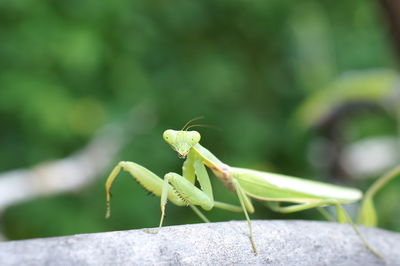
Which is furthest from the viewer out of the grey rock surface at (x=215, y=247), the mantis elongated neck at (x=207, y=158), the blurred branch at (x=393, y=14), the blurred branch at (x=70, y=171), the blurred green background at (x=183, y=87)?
the blurred green background at (x=183, y=87)

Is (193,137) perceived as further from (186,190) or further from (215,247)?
(215,247)

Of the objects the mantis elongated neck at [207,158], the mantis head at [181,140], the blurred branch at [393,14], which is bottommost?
the mantis elongated neck at [207,158]

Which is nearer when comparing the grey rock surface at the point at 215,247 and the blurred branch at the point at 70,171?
the grey rock surface at the point at 215,247

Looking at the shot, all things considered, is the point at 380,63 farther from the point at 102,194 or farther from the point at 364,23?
the point at 102,194

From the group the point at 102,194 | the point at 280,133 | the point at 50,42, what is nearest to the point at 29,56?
the point at 50,42

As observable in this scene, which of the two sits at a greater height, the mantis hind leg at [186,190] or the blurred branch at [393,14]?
the blurred branch at [393,14]

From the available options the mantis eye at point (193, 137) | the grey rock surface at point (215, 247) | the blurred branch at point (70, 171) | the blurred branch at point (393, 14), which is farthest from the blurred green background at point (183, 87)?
the grey rock surface at point (215, 247)

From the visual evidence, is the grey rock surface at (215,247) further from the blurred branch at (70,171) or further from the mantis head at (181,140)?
the blurred branch at (70,171)
